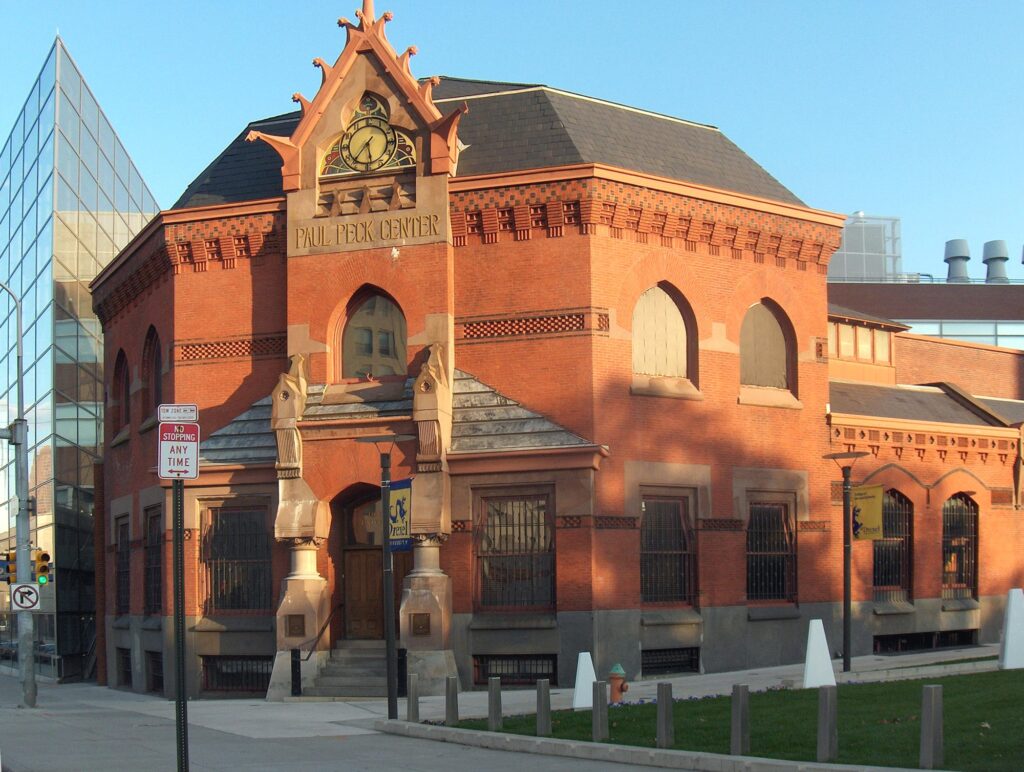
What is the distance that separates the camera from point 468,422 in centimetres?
2722

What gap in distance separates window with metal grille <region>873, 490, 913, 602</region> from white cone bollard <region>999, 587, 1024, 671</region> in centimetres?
779

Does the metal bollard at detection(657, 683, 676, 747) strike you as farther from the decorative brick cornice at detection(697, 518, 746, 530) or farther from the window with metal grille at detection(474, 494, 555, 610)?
the decorative brick cornice at detection(697, 518, 746, 530)

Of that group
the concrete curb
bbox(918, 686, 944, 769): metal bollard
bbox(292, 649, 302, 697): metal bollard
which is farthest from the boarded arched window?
bbox(918, 686, 944, 769): metal bollard

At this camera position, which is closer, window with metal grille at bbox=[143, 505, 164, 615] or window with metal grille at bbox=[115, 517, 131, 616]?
window with metal grille at bbox=[143, 505, 164, 615]

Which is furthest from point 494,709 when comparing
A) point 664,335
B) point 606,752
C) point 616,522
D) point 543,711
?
point 664,335

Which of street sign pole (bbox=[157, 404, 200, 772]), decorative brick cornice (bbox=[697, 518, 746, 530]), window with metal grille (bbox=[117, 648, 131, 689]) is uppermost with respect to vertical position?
street sign pole (bbox=[157, 404, 200, 772])

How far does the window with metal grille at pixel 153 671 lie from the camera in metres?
31.4

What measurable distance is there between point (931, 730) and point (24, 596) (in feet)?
65.2

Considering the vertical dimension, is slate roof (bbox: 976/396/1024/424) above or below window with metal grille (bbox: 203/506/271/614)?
above

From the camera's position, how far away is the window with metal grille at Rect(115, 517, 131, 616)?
3397 cm

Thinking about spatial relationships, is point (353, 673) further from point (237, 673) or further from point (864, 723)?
point (864, 723)

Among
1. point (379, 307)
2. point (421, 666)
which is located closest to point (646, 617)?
point (421, 666)

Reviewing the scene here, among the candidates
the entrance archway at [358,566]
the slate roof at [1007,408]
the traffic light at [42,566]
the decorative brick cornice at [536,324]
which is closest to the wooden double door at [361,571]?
the entrance archway at [358,566]

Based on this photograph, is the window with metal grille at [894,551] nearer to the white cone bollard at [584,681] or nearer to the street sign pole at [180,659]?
the white cone bollard at [584,681]
